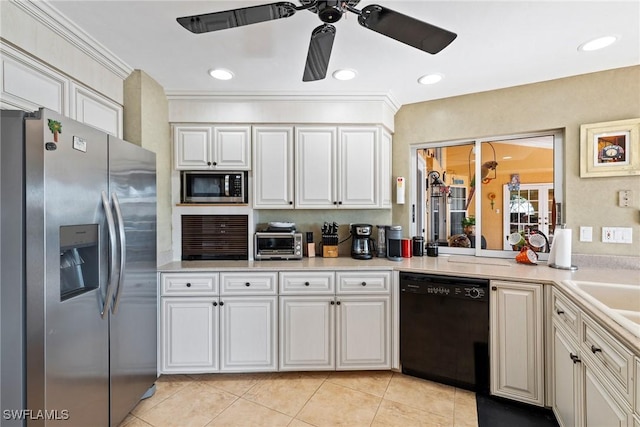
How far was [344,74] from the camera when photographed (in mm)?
2309

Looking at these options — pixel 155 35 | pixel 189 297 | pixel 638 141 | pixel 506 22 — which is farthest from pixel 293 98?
pixel 638 141

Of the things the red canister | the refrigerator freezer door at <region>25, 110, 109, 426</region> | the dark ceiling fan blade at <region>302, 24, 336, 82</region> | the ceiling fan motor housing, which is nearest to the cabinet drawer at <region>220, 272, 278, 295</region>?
the refrigerator freezer door at <region>25, 110, 109, 426</region>

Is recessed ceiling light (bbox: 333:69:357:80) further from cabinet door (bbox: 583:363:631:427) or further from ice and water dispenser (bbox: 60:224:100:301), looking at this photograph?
cabinet door (bbox: 583:363:631:427)

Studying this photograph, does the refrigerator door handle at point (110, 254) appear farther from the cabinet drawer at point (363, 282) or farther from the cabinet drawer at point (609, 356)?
the cabinet drawer at point (609, 356)

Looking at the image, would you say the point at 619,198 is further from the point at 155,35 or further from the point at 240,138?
the point at 155,35

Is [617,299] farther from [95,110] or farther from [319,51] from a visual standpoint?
[95,110]

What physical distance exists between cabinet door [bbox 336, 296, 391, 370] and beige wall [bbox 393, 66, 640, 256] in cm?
165

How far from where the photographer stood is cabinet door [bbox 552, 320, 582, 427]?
150 cm

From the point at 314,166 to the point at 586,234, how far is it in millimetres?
2244

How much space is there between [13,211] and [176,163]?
144cm

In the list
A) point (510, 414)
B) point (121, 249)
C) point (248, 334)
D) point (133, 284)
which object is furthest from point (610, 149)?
point (133, 284)

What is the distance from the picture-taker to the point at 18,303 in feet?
4.09

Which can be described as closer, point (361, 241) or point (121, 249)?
point (121, 249)

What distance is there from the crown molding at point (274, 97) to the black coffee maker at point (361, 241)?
3.75 feet
